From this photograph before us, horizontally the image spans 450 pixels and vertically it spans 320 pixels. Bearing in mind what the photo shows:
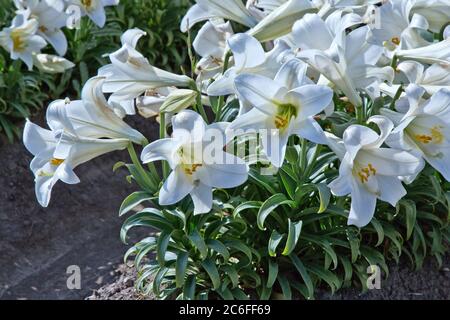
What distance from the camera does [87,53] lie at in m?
5.53

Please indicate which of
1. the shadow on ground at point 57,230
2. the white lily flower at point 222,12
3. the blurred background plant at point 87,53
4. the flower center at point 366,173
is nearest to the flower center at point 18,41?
the blurred background plant at point 87,53

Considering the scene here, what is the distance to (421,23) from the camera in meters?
3.50

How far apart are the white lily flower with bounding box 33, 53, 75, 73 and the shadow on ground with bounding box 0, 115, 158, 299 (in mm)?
504

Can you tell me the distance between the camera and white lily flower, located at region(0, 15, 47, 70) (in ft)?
15.6

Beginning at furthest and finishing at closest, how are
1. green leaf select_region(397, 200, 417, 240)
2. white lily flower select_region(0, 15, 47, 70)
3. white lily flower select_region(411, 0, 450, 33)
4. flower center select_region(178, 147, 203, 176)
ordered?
white lily flower select_region(0, 15, 47, 70) < white lily flower select_region(411, 0, 450, 33) < green leaf select_region(397, 200, 417, 240) < flower center select_region(178, 147, 203, 176)

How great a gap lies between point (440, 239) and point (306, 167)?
31.5 inches

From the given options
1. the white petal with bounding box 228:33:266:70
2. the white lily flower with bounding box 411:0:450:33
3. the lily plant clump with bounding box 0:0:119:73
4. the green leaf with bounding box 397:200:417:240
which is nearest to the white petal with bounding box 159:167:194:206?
the white petal with bounding box 228:33:266:70

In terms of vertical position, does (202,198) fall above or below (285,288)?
above

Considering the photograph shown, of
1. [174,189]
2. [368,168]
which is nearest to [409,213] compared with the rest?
[368,168]

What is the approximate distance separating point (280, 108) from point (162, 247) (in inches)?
26.9

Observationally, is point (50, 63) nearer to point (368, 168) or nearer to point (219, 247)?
point (219, 247)

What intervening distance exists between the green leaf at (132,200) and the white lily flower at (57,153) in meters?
0.20

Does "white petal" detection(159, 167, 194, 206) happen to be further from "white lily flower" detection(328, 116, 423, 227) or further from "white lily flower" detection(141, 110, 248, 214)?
"white lily flower" detection(328, 116, 423, 227)

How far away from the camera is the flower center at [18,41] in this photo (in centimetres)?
479
